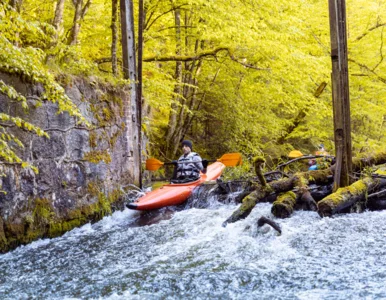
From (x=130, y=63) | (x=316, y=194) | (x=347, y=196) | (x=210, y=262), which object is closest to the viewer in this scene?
(x=210, y=262)

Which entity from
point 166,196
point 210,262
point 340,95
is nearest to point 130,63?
point 166,196

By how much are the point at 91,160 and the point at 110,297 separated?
332 cm

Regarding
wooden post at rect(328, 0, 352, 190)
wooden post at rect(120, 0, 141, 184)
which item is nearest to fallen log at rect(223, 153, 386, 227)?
wooden post at rect(328, 0, 352, 190)

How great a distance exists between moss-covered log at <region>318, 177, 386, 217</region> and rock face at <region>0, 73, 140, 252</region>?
354cm

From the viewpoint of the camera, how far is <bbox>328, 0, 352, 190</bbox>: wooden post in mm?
6023

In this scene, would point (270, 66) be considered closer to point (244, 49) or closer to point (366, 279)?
point (244, 49)

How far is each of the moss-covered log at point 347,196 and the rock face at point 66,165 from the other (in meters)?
3.54

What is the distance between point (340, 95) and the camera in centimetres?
602

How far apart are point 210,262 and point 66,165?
280 cm

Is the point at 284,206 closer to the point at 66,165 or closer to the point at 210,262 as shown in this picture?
the point at 210,262

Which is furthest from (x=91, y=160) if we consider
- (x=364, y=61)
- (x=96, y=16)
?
(x=364, y=61)

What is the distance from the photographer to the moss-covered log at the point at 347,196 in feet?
17.6

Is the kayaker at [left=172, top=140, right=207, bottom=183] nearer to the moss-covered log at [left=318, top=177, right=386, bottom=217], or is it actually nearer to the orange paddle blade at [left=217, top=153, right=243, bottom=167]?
the orange paddle blade at [left=217, top=153, right=243, bottom=167]

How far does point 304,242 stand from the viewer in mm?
4566
